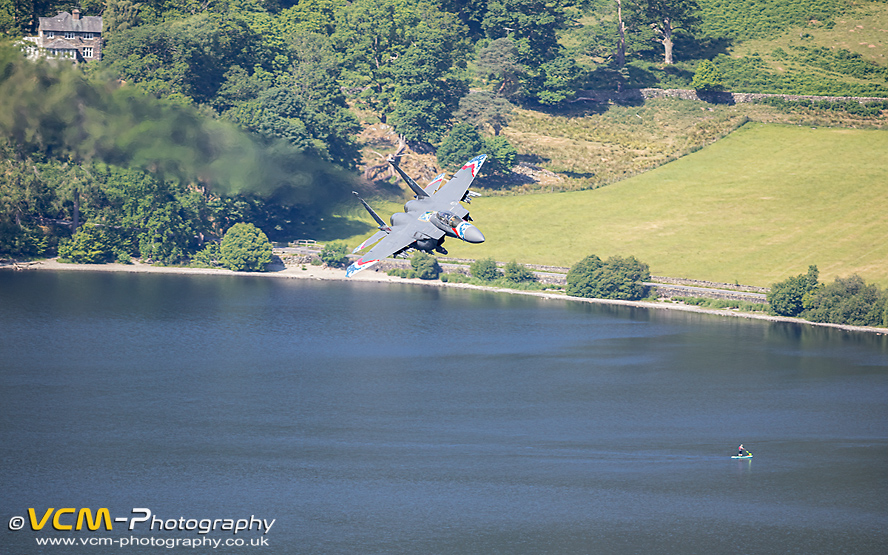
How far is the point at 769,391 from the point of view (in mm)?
134625

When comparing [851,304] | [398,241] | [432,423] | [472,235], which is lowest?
[432,423]

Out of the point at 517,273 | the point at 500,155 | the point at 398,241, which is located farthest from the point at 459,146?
the point at 398,241

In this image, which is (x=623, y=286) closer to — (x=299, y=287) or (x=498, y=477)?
(x=299, y=287)

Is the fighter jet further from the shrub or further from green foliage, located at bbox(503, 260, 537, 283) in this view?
the shrub

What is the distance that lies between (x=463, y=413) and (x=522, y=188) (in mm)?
77865

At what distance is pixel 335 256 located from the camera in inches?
7224

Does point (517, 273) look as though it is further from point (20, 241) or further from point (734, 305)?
point (20, 241)

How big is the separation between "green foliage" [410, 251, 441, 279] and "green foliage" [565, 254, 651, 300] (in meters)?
23.2

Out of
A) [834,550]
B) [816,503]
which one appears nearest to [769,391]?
[816,503]

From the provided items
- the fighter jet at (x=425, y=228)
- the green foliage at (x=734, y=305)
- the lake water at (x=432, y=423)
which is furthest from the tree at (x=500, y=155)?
the fighter jet at (x=425, y=228)

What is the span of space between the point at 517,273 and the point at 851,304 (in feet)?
162

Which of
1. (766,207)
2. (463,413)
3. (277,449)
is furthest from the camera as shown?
(766,207)

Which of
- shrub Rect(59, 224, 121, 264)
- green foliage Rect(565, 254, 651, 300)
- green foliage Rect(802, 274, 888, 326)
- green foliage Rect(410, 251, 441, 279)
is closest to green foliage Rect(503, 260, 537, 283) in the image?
green foliage Rect(565, 254, 651, 300)

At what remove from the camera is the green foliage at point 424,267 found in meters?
182
